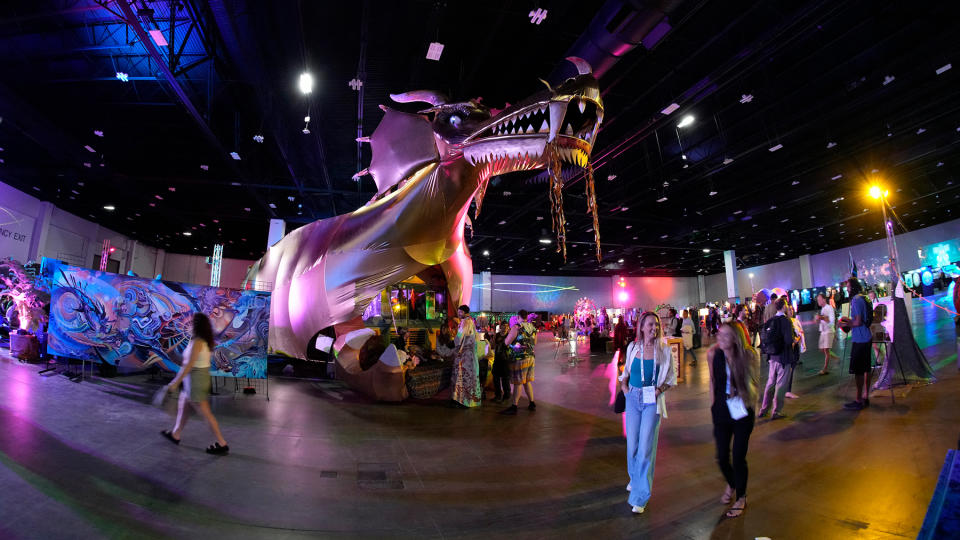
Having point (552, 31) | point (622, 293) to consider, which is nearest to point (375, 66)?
point (552, 31)

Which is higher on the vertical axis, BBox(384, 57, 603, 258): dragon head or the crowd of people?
BBox(384, 57, 603, 258): dragon head

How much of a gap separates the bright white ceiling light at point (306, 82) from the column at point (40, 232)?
14336 millimetres

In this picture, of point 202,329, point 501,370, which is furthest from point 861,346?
point 202,329

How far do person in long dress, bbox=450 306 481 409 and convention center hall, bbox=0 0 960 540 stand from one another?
5cm

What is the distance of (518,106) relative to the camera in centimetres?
484

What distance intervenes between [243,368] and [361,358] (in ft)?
5.90

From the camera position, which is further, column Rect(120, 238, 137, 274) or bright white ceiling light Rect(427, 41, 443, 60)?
column Rect(120, 238, 137, 274)

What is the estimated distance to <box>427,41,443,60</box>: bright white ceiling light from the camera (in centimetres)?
679

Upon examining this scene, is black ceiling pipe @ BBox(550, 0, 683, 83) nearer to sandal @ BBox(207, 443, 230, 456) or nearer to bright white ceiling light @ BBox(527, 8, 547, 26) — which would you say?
bright white ceiling light @ BBox(527, 8, 547, 26)

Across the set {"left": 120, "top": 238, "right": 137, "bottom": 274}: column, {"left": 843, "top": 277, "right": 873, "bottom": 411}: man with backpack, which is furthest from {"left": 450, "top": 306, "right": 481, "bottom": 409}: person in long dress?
{"left": 120, "top": 238, "right": 137, "bottom": 274}: column

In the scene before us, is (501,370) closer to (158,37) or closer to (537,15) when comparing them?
(537,15)

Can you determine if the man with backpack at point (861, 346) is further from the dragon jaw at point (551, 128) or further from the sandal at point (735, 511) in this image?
the dragon jaw at point (551, 128)

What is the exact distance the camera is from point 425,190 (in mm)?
6250

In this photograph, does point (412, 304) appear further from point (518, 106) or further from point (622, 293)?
point (622, 293)
